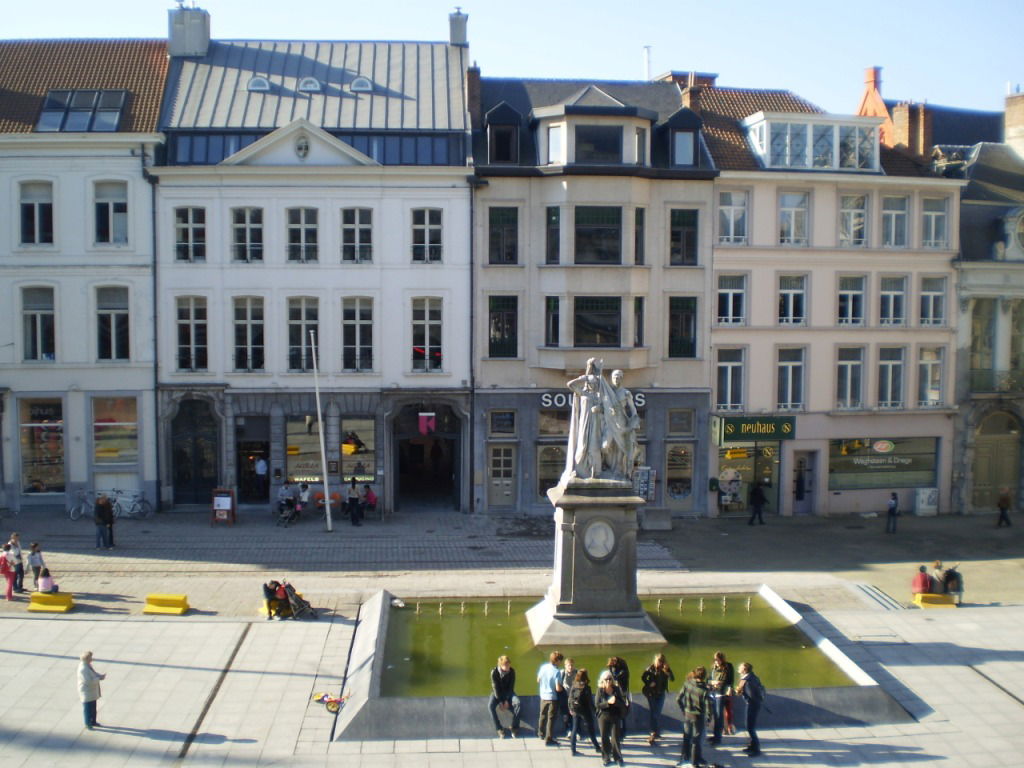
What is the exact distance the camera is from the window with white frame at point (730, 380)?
37250mm

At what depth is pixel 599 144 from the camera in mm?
35406

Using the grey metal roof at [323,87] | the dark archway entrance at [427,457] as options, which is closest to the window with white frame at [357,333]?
the dark archway entrance at [427,457]

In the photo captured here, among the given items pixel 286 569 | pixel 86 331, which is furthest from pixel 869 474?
pixel 86 331

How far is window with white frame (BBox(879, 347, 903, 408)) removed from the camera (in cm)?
3847

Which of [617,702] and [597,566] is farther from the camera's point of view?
[597,566]

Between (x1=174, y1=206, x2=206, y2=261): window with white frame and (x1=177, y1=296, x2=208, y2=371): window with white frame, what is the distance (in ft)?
4.93

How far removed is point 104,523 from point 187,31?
1952 centimetres

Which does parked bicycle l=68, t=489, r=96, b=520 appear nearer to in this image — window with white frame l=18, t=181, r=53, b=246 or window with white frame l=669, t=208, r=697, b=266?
window with white frame l=18, t=181, r=53, b=246

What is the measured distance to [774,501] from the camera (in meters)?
37.8

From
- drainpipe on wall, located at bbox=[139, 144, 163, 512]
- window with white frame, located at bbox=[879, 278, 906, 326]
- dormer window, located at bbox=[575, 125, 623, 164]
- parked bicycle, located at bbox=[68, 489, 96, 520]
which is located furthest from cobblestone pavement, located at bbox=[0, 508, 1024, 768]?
dormer window, located at bbox=[575, 125, 623, 164]

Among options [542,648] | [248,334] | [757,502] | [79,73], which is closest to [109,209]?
[79,73]

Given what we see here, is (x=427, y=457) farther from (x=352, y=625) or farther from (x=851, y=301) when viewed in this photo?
(x=352, y=625)

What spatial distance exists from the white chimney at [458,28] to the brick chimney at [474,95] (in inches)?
102

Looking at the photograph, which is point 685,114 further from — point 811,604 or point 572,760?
point 572,760
